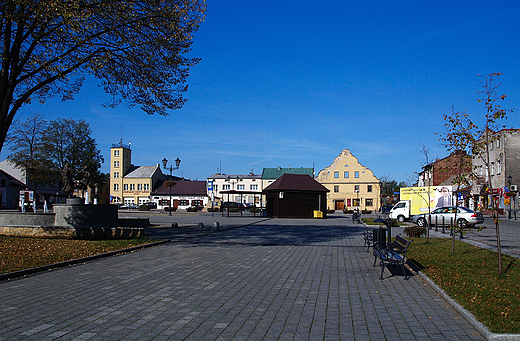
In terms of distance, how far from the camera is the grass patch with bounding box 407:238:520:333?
17.9 ft

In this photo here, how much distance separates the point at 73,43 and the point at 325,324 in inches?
507

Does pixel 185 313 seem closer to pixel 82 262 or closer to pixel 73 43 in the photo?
pixel 82 262

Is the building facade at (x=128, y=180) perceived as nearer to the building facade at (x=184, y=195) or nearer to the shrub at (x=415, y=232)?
the building facade at (x=184, y=195)

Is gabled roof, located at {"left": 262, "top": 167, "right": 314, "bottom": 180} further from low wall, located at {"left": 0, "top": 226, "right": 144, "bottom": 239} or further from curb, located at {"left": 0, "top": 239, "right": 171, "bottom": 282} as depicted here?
curb, located at {"left": 0, "top": 239, "right": 171, "bottom": 282}

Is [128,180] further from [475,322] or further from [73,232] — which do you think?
[475,322]

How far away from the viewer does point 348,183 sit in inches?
2970

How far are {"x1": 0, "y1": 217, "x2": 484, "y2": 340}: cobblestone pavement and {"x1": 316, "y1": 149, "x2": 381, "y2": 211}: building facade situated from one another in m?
65.7

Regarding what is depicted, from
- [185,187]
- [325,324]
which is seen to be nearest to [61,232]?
[325,324]

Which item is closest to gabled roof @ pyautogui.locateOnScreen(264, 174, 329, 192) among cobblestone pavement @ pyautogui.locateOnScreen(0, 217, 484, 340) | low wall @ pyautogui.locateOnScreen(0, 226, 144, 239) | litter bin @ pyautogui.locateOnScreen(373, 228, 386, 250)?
Answer: low wall @ pyautogui.locateOnScreen(0, 226, 144, 239)

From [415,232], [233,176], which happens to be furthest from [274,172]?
[415,232]

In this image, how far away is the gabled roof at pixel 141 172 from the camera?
87.9 metres

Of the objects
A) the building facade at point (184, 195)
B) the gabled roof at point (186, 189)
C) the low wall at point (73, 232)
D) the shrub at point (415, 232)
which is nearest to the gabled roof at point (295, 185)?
the shrub at point (415, 232)

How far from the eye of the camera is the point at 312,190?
135 feet

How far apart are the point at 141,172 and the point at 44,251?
3125 inches
